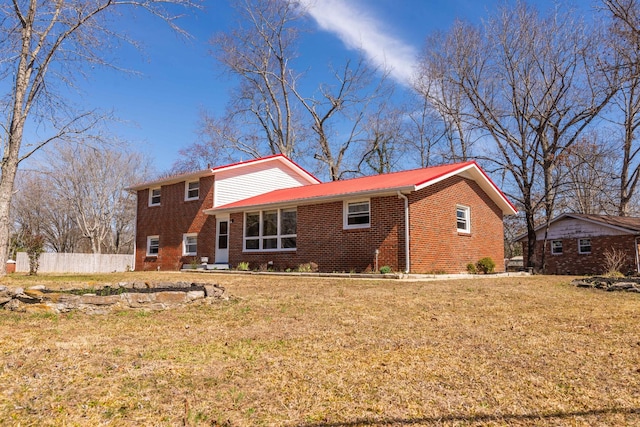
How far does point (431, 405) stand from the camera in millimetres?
3109

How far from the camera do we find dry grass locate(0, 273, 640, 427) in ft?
9.71

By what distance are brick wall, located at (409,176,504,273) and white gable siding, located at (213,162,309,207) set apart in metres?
9.69

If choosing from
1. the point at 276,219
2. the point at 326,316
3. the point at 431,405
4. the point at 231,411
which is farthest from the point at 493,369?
the point at 276,219

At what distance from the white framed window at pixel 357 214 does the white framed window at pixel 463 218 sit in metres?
4.06

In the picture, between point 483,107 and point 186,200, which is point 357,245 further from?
point 483,107

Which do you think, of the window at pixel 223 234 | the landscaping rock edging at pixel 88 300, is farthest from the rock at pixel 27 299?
the window at pixel 223 234

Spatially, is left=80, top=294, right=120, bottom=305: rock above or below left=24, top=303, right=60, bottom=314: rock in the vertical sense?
above

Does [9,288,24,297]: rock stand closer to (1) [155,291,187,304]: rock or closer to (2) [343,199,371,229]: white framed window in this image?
(1) [155,291,187,304]: rock

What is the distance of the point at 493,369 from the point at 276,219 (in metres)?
13.7

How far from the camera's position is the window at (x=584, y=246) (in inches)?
958

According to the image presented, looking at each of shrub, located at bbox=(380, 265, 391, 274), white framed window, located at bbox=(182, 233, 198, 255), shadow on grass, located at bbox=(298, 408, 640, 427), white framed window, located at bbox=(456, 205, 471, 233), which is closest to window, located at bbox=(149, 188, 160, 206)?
white framed window, located at bbox=(182, 233, 198, 255)

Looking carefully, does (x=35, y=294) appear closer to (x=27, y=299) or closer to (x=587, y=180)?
(x=27, y=299)

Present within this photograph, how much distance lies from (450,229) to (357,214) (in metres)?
3.54

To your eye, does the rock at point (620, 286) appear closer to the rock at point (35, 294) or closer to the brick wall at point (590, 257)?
the rock at point (35, 294)
